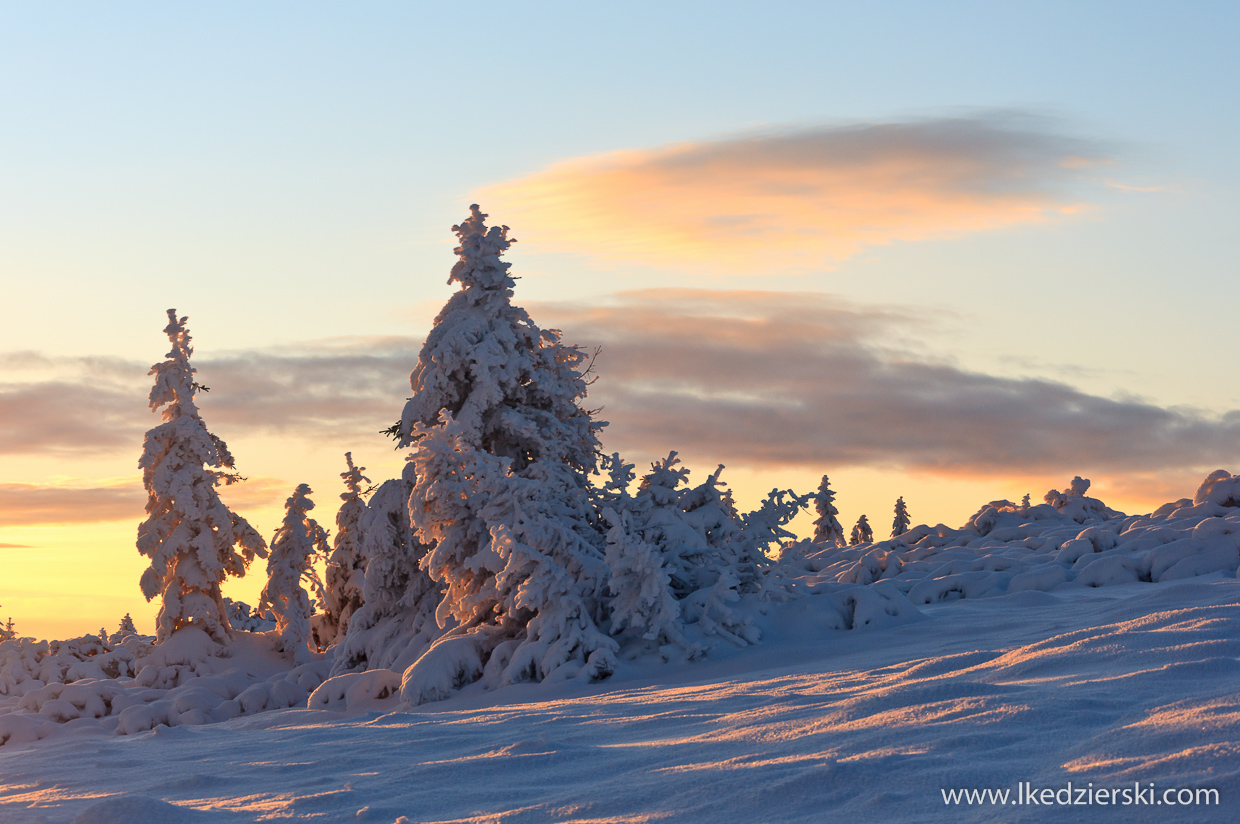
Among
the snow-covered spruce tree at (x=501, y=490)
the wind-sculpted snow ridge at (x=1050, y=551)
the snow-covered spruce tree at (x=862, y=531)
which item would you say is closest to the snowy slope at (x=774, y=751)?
the snow-covered spruce tree at (x=501, y=490)

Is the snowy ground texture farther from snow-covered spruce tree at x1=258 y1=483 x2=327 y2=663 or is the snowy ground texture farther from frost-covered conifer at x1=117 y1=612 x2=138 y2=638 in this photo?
frost-covered conifer at x1=117 y1=612 x2=138 y2=638

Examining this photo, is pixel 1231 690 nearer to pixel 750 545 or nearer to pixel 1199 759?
pixel 1199 759

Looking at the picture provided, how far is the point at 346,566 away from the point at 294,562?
3.52 meters

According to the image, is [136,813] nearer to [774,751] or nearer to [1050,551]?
[774,751]

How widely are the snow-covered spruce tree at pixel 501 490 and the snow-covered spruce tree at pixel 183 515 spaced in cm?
1147

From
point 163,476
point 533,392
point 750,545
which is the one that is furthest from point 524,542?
point 163,476

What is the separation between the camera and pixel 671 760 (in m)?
7.85

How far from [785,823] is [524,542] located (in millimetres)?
12162

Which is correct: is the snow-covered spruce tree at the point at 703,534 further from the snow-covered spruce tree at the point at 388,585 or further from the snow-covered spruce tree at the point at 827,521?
the snow-covered spruce tree at the point at 827,521

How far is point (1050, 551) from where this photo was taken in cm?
2281

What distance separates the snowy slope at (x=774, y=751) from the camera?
621 centimetres

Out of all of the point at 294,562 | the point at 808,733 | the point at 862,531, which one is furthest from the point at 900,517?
the point at 808,733


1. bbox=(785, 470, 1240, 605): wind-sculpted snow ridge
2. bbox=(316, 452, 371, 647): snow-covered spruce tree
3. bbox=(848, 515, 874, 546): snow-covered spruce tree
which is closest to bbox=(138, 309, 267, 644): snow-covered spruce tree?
bbox=(316, 452, 371, 647): snow-covered spruce tree

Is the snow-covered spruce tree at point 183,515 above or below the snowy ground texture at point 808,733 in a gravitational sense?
above
